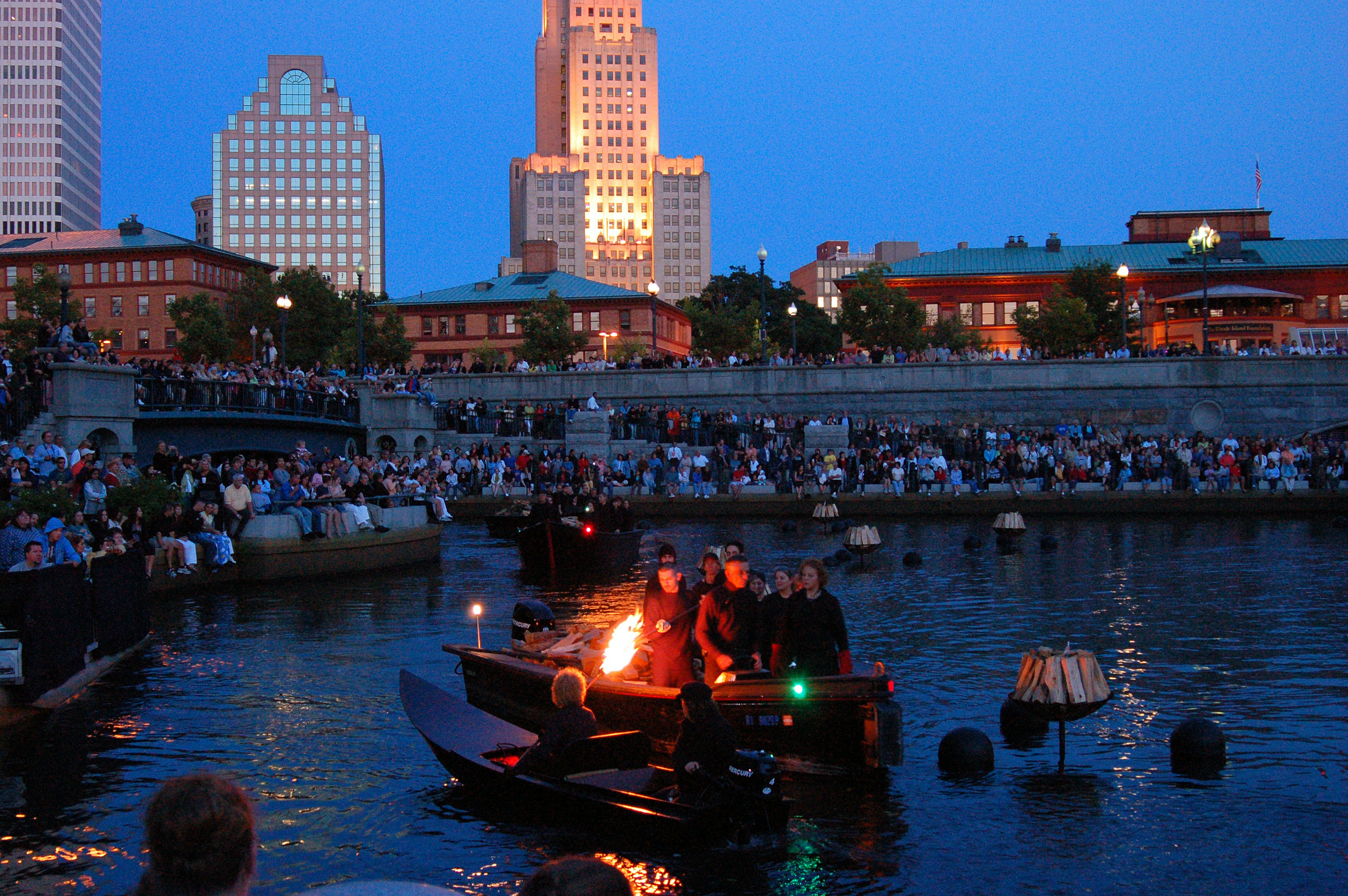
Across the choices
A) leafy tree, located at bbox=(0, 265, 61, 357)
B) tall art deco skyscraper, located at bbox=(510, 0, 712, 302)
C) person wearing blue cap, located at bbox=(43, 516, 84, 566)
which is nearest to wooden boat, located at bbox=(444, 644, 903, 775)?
person wearing blue cap, located at bbox=(43, 516, 84, 566)

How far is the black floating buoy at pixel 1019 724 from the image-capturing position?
12.2 metres

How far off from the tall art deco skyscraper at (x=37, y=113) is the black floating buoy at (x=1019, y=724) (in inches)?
6117

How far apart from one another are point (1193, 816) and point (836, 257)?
190391 millimetres

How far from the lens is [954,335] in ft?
267

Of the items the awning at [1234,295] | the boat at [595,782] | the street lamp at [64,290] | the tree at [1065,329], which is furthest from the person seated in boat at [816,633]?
the awning at [1234,295]

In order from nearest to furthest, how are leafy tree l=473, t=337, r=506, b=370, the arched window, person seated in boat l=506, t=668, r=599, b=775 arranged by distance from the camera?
person seated in boat l=506, t=668, r=599, b=775 → leafy tree l=473, t=337, r=506, b=370 → the arched window

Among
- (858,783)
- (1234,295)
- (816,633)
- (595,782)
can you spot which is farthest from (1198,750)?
(1234,295)

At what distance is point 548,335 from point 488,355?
23.2ft

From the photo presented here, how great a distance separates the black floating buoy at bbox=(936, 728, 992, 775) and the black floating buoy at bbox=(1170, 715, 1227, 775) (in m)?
1.71

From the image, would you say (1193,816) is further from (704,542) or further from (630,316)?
(630,316)

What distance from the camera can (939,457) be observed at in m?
43.5

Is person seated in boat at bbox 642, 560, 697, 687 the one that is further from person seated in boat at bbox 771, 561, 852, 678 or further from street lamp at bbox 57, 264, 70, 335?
street lamp at bbox 57, 264, 70, 335

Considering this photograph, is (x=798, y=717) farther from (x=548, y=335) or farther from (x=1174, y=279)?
(x=1174, y=279)

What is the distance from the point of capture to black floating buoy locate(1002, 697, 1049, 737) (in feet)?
40.1
